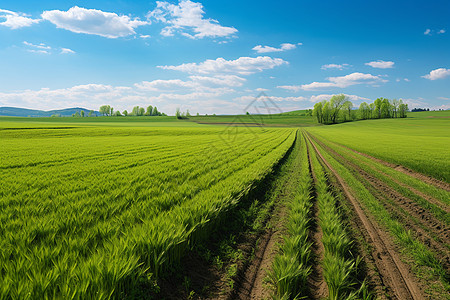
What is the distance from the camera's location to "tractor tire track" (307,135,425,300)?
11.1 ft

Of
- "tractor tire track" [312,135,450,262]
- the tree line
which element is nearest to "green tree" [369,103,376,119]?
the tree line

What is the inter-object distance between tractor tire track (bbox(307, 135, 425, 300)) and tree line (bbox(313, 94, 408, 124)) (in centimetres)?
14659

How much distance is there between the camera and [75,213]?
514 centimetres

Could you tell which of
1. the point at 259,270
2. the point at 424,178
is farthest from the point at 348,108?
the point at 259,270

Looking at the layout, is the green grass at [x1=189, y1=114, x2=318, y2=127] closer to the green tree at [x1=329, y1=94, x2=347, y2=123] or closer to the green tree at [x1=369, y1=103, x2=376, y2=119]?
the green tree at [x1=329, y1=94, x2=347, y2=123]

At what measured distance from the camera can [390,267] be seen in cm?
391

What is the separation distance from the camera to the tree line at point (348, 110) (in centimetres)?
13488

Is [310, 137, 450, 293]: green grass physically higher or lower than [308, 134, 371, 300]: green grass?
lower

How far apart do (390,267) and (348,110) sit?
163m

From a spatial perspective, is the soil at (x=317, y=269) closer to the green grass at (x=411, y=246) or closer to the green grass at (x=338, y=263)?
the green grass at (x=338, y=263)

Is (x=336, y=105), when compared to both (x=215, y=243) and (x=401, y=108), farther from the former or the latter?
(x=215, y=243)

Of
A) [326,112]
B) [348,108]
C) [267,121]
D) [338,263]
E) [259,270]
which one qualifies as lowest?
[259,270]

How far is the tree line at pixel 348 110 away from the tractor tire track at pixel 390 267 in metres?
147

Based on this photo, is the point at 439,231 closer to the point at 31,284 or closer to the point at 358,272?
the point at 358,272
